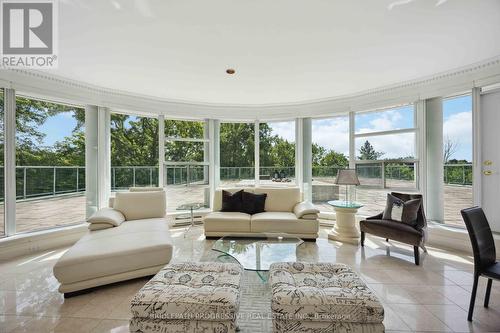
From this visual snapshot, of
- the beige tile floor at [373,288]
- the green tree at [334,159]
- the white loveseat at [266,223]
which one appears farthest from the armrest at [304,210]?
the green tree at [334,159]

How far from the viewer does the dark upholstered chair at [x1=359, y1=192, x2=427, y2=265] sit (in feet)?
9.32

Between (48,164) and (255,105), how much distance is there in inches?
155

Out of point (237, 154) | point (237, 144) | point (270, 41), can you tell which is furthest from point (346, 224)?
point (270, 41)

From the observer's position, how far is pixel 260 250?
2566mm

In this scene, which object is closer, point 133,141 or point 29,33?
point 29,33

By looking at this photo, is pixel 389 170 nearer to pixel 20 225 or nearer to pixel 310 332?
pixel 310 332

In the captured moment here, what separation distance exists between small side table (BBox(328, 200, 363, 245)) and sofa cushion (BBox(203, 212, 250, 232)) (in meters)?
1.48

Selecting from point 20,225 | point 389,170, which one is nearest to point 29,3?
point 20,225

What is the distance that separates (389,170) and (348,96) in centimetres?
161

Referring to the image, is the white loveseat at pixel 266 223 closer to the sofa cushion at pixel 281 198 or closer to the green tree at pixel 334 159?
the sofa cushion at pixel 281 198

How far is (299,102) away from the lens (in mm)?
4863

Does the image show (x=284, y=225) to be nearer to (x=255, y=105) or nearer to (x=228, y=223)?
(x=228, y=223)

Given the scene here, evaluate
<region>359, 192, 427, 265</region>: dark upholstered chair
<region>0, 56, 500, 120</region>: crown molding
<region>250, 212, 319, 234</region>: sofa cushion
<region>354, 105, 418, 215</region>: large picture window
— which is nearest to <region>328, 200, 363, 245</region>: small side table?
<region>359, 192, 427, 265</region>: dark upholstered chair

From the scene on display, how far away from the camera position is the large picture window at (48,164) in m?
3.47
